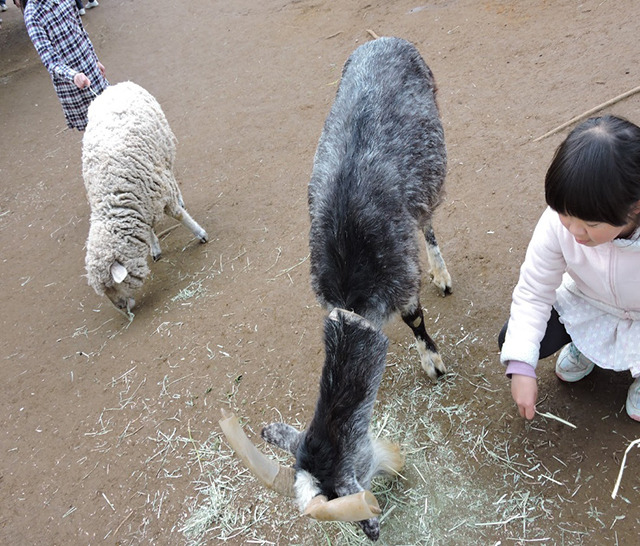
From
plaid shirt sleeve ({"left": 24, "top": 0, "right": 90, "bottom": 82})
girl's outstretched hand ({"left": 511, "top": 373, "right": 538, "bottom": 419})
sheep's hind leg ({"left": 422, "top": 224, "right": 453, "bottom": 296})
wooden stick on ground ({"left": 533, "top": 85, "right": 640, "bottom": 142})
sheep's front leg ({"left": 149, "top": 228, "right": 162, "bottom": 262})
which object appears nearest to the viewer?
girl's outstretched hand ({"left": 511, "top": 373, "right": 538, "bottom": 419})

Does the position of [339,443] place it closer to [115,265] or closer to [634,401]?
[634,401]

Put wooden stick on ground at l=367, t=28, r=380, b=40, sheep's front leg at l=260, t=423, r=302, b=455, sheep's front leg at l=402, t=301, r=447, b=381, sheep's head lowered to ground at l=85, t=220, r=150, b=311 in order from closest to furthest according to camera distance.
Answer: sheep's front leg at l=260, t=423, r=302, b=455 < sheep's front leg at l=402, t=301, r=447, b=381 < sheep's head lowered to ground at l=85, t=220, r=150, b=311 < wooden stick on ground at l=367, t=28, r=380, b=40

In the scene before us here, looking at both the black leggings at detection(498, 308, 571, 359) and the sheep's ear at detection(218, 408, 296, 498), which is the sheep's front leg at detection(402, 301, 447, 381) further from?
the sheep's ear at detection(218, 408, 296, 498)

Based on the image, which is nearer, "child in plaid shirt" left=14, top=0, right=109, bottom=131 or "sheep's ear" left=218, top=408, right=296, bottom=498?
"sheep's ear" left=218, top=408, right=296, bottom=498

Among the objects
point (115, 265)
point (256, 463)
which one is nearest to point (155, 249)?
point (115, 265)

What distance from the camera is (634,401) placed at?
2.55 meters

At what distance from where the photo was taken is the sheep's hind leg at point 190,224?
5225 millimetres

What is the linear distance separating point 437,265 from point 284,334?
4.13 ft

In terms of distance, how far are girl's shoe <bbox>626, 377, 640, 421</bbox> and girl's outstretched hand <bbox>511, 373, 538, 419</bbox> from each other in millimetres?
644

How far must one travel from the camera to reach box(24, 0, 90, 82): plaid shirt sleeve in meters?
5.09

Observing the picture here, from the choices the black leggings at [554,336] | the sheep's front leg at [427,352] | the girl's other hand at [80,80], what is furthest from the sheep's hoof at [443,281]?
the girl's other hand at [80,80]

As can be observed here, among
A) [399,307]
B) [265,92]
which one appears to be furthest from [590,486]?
[265,92]

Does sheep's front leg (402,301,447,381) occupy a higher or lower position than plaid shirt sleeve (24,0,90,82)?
lower

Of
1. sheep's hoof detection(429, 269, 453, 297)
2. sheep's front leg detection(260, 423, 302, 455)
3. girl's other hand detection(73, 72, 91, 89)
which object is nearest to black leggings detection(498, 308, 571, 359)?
sheep's hoof detection(429, 269, 453, 297)
